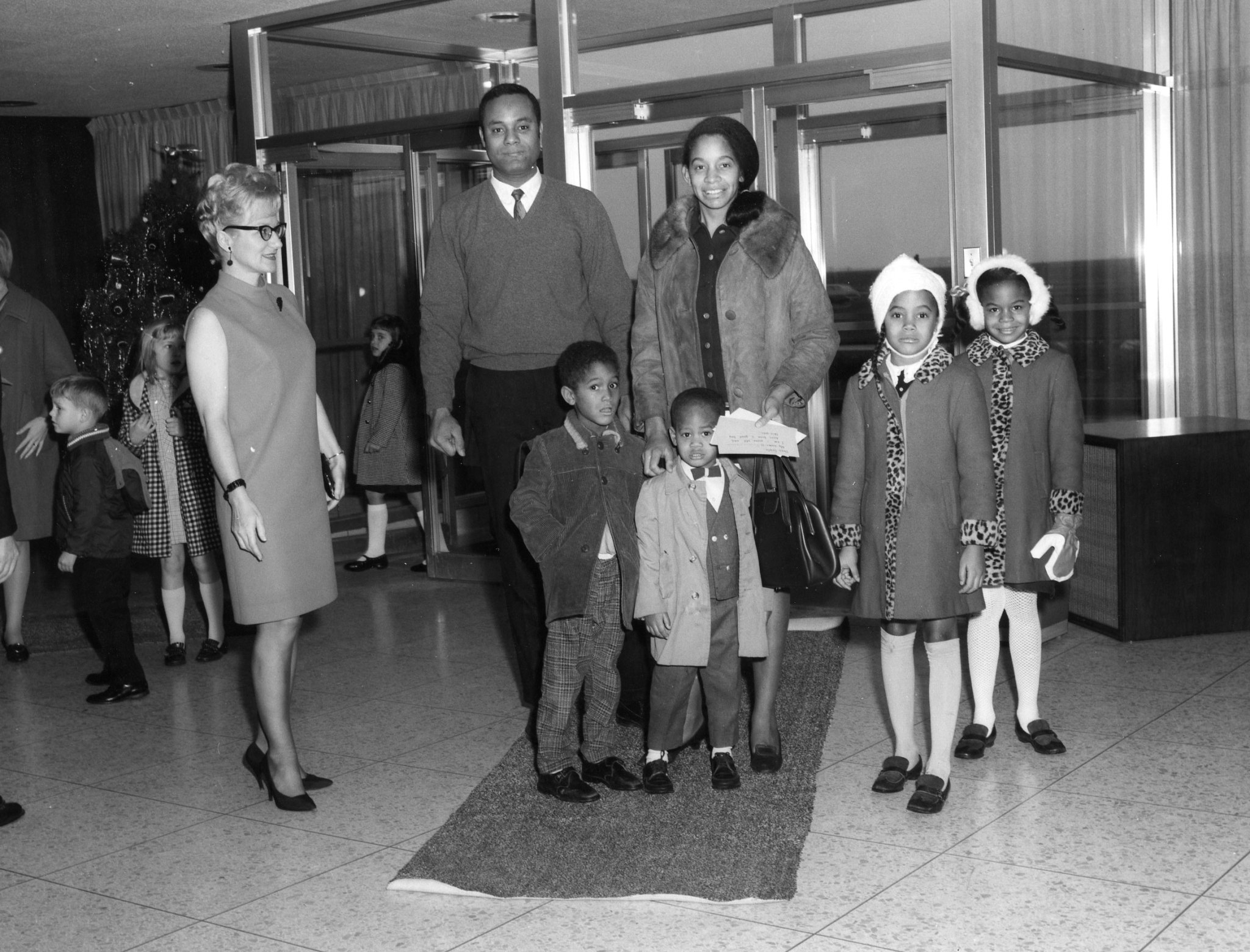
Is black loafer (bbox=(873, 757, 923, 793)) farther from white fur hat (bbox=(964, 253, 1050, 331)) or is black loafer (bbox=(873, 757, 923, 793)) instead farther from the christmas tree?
the christmas tree

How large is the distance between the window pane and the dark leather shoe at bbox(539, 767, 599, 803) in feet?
8.69

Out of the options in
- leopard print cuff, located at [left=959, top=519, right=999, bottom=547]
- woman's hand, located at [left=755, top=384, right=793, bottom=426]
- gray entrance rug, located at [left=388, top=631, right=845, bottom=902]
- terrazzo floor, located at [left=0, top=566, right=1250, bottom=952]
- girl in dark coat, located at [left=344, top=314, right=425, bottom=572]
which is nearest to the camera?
terrazzo floor, located at [left=0, top=566, right=1250, bottom=952]

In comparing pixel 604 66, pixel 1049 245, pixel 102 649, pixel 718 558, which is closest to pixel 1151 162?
pixel 1049 245

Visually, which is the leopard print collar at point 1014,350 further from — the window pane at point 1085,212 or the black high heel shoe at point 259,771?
the black high heel shoe at point 259,771

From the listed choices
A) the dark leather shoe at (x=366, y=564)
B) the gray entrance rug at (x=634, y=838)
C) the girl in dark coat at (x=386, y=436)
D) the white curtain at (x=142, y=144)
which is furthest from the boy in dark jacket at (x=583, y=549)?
the white curtain at (x=142, y=144)

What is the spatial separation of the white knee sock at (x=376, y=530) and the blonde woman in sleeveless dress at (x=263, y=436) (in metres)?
3.94

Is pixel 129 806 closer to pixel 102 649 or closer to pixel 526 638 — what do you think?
pixel 526 638

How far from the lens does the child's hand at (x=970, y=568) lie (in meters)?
3.47

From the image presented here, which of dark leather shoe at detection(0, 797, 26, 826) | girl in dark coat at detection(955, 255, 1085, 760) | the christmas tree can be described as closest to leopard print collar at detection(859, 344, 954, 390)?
girl in dark coat at detection(955, 255, 1085, 760)

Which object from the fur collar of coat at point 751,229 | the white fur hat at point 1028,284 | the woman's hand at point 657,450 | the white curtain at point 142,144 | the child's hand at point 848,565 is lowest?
the child's hand at point 848,565

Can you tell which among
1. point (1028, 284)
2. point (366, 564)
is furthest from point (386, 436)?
point (1028, 284)

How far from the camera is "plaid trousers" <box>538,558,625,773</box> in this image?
374 cm

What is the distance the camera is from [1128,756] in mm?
3914

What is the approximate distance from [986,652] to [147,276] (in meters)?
6.60
